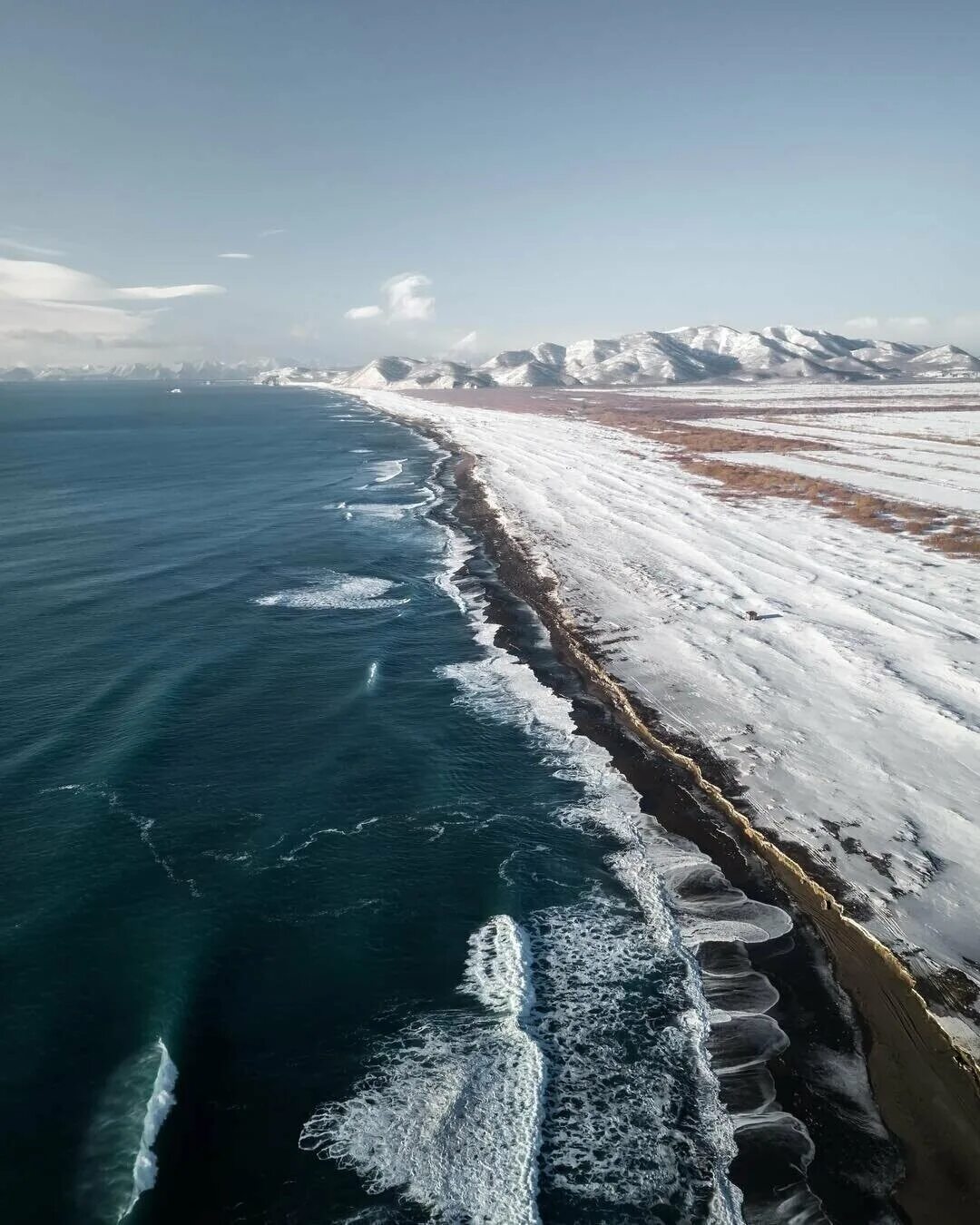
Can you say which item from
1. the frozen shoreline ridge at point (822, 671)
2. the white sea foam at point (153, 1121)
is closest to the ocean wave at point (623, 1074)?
the frozen shoreline ridge at point (822, 671)

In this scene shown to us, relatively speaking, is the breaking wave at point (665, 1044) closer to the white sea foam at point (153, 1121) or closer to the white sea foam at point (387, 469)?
the white sea foam at point (153, 1121)

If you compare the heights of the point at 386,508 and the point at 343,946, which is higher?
the point at 343,946

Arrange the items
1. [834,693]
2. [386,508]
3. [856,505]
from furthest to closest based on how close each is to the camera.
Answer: [386,508]
[856,505]
[834,693]

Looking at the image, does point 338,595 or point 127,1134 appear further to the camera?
point 338,595

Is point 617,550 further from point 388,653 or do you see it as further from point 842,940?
point 842,940

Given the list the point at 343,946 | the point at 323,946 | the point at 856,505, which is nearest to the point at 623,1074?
the point at 343,946

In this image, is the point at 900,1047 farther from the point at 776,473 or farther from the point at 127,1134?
the point at 776,473

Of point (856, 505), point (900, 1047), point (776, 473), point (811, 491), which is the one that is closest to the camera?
point (900, 1047)

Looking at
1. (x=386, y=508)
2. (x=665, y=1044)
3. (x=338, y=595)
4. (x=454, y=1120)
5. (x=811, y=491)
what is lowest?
(x=386, y=508)
